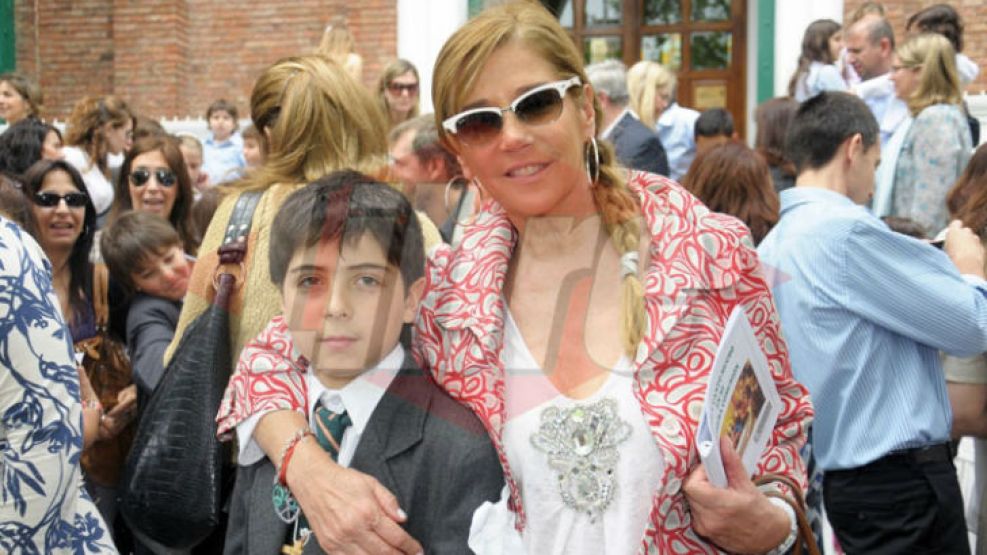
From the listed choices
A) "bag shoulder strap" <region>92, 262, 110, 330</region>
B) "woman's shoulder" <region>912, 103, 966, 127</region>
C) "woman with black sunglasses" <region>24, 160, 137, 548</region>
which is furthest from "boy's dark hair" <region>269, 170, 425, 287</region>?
"woman's shoulder" <region>912, 103, 966, 127</region>

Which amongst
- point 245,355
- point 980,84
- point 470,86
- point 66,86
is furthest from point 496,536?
point 66,86

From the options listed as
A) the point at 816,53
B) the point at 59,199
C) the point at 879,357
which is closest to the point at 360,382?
the point at 879,357

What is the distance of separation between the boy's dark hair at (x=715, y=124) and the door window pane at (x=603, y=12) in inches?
208

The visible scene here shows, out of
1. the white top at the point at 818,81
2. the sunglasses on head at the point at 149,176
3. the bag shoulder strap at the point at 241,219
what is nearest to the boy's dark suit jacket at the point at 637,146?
the white top at the point at 818,81

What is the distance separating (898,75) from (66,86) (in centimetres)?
1083

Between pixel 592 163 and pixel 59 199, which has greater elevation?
pixel 592 163

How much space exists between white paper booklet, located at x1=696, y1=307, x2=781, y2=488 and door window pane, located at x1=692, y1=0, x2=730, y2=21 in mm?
10989

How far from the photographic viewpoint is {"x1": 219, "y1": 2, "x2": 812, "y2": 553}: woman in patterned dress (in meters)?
2.06

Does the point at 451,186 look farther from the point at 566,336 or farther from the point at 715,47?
the point at 715,47

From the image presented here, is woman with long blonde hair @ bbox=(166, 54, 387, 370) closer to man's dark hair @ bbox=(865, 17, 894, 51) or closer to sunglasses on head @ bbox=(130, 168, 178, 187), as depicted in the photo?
sunglasses on head @ bbox=(130, 168, 178, 187)

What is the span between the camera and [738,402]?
200 centimetres

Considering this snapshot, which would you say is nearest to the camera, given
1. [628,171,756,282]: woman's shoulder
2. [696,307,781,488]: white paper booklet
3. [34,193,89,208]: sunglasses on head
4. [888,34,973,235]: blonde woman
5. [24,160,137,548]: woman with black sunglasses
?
[696,307,781,488]: white paper booklet

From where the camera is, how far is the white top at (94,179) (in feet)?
23.4

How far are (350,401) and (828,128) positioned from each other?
95.3 inches
